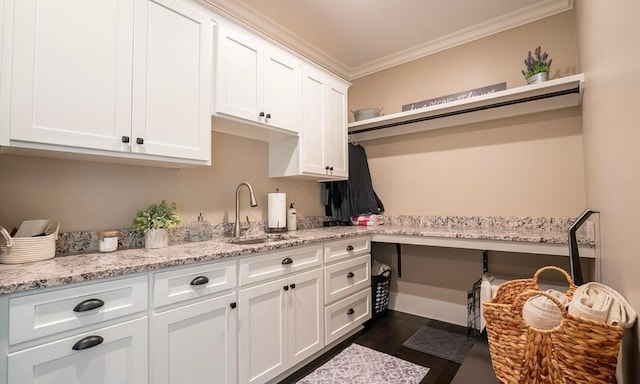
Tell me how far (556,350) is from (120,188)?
212 centimetres

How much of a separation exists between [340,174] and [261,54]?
4.37 ft

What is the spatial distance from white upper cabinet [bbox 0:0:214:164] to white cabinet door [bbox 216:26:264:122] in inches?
3.4

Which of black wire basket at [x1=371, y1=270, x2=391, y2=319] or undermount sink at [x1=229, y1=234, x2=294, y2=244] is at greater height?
undermount sink at [x1=229, y1=234, x2=294, y2=244]

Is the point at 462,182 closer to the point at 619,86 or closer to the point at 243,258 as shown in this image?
the point at 619,86

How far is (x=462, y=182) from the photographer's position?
9.27ft

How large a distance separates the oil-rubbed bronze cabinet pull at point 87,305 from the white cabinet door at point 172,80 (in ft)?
2.53

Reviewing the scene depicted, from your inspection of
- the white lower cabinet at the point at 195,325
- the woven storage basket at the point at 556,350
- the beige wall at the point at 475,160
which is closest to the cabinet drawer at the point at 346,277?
the beige wall at the point at 475,160

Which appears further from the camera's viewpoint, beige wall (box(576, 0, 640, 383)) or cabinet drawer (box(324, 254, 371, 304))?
cabinet drawer (box(324, 254, 371, 304))

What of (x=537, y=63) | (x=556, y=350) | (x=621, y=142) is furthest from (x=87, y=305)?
(x=537, y=63)

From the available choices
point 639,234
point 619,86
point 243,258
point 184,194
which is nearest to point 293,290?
point 243,258

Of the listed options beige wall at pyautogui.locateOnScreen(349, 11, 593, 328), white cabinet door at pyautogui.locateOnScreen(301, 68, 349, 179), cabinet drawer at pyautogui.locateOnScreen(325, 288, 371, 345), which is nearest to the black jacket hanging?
beige wall at pyautogui.locateOnScreen(349, 11, 593, 328)

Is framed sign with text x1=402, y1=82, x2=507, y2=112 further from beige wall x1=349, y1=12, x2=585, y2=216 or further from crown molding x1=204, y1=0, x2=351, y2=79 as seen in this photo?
crown molding x1=204, y1=0, x2=351, y2=79

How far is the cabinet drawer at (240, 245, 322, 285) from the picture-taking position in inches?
66.3

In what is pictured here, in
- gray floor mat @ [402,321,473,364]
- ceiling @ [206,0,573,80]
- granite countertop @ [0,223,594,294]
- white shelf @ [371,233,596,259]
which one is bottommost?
gray floor mat @ [402,321,473,364]
